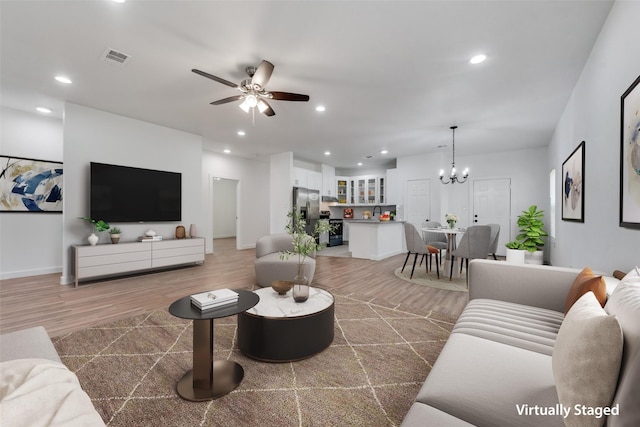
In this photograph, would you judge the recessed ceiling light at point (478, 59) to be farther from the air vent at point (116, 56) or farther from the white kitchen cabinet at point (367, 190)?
the white kitchen cabinet at point (367, 190)

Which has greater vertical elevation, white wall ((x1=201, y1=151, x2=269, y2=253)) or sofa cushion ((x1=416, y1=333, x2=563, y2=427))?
white wall ((x1=201, y1=151, x2=269, y2=253))

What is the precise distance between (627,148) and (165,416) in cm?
317

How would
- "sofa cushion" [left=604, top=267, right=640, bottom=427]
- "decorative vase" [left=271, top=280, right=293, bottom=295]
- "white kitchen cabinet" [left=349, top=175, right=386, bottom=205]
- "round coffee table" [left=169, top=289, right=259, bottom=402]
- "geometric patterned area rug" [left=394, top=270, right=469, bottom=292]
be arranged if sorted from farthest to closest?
"white kitchen cabinet" [left=349, top=175, right=386, bottom=205] < "geometric patterned area rug" [left=394, top=270, right=469, bottom=292] < "decorative vase" [left=271, top=280, right=293, bottom=295] < "round coffee table" [left=169, top=289, right=259, bottom=402] < "sofa cushion" [left=604, top=267, right=640, bottom=427]

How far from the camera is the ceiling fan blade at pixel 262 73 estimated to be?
254cm

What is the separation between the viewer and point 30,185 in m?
4.43

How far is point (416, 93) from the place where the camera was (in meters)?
3.54

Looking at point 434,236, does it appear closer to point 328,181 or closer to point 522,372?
point 328,181

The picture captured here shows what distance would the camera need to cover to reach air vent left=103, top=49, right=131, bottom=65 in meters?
2.71

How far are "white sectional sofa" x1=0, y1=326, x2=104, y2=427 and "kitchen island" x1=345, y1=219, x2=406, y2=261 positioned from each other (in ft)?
18.0

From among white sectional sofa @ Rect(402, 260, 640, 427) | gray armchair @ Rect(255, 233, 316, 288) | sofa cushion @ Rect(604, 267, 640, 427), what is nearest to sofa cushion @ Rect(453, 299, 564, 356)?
white sectional sofa @ Rect(402, 260, 640, 427)

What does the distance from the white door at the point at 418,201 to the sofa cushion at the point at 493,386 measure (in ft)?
20.1

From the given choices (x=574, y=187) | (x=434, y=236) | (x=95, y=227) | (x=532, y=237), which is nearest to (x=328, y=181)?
(x=434, y=236)

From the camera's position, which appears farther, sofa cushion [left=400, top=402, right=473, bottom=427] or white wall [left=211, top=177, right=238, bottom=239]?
white wall [left=211, top=177, right=238, bottom=239]

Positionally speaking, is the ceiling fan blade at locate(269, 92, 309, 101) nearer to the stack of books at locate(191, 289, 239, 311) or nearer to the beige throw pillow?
the stack of books at locate(191, 289, 239, 311)
